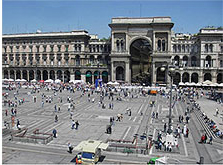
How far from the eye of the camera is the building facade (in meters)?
70.2

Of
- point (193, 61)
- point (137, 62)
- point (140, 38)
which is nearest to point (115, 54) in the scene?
point (140, 38)

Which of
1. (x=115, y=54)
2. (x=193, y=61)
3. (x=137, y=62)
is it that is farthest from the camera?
(x=137, y=62)

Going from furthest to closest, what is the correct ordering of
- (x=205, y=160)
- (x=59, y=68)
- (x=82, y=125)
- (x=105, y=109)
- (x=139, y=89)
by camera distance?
(x=59, y=68), (x=139, y=89), (x=105, y=109), (x=82, y=125), (x=205, y=160)

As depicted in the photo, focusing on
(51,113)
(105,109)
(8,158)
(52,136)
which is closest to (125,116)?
(105,109)

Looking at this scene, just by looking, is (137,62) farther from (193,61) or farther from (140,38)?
(140,38)

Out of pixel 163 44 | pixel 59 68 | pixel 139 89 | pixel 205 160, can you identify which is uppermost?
pixel 163 44

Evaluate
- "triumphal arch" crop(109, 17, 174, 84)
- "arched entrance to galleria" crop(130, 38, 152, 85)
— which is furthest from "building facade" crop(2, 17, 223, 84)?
"arched entrance to galleria" crop(130, 38, 152, 85)

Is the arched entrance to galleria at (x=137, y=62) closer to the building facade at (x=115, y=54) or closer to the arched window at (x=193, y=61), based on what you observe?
the building facade at (x=115, y=54)

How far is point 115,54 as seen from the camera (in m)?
71.8

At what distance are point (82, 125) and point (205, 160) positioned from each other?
549 inches

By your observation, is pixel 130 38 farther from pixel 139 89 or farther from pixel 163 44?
pixel 139 89

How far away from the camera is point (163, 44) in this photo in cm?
7000

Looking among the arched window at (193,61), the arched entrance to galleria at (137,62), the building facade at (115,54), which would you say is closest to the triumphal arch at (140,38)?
the building facade at (115,54)

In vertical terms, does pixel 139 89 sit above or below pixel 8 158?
above
